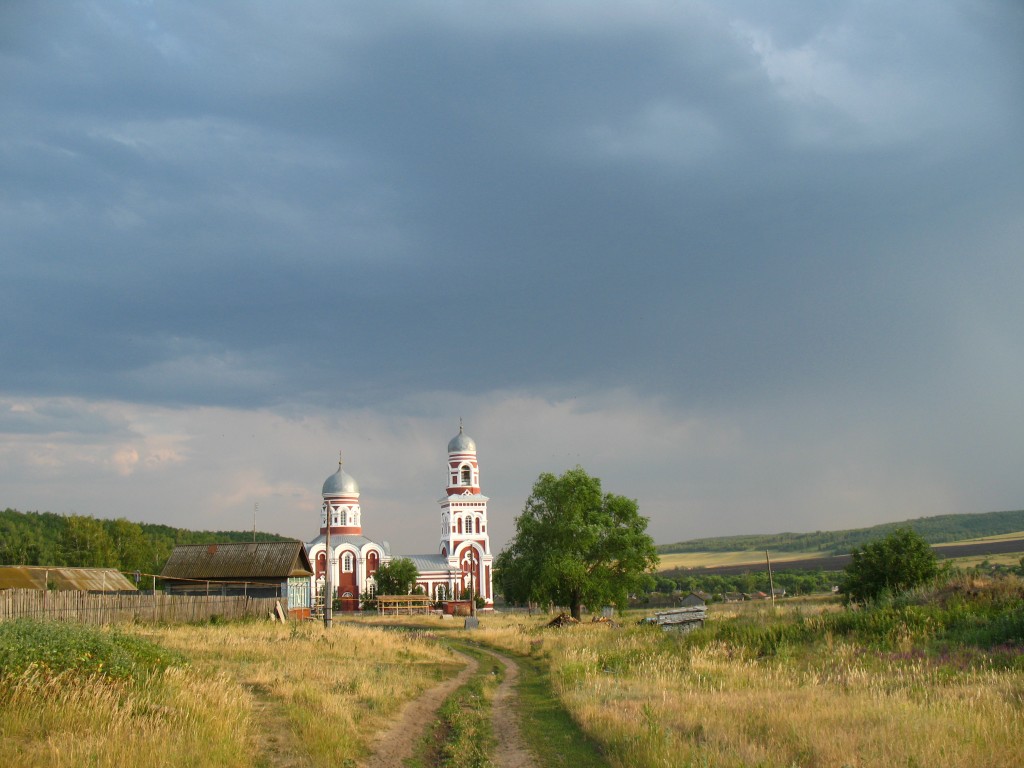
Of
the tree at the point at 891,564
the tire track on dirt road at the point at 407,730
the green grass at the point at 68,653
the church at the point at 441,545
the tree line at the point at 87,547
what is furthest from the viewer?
the church at the point at 441,545

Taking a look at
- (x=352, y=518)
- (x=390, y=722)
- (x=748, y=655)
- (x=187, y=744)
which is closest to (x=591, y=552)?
(x=748, y=655)

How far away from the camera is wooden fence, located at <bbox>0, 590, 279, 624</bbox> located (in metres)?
28.8

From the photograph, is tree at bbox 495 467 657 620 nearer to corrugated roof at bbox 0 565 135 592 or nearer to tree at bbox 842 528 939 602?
tree at bbox 842 528 939 602

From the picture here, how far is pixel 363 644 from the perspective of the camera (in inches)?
1118

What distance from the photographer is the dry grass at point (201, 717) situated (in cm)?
919

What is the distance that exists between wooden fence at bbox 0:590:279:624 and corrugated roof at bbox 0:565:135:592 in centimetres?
743

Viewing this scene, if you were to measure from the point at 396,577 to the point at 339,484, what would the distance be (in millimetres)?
16766

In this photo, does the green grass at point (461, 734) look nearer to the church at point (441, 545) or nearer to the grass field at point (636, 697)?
the grass field at point (636, 697)

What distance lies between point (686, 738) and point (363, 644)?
19398 millimetres

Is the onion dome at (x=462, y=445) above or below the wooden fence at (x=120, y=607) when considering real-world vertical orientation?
above

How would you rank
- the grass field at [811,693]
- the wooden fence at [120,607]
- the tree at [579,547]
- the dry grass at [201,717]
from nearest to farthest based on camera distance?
the dry grass at [201,717] → the grass field at [811,693] → the wooden fence at [120,607] → the tree at [579,547]


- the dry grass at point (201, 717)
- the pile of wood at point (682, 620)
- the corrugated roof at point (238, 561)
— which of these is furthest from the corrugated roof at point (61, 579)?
the dry grass at point (201, 717)

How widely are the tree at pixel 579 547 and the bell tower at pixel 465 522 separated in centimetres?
4139

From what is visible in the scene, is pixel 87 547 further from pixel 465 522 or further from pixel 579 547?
pixel 579 547
